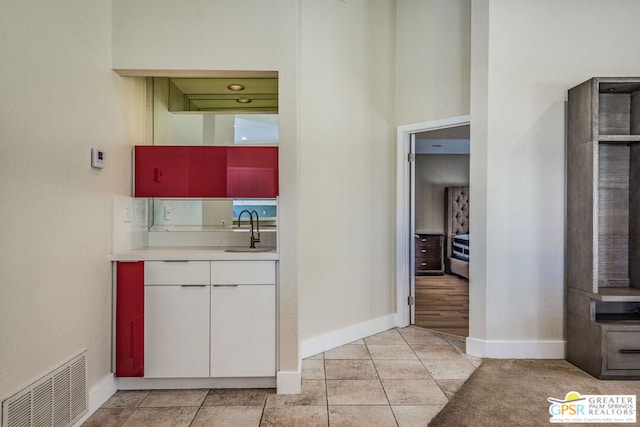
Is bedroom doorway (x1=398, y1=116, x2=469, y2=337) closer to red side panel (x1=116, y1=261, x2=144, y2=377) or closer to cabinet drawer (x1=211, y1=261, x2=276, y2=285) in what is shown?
cabinet drawer (x1=211, y1=261, x2=276, y2=285)

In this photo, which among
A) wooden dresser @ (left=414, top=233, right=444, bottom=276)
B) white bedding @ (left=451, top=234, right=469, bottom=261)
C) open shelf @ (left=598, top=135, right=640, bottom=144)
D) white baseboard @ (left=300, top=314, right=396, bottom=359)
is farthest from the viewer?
wooden dresser @ (left=414, top=233, right=444, bottom=276)

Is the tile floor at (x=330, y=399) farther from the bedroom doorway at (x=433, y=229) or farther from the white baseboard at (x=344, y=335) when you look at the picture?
the bedroom doorway at (x=433, y=229)

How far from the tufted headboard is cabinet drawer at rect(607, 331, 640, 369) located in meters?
5.07

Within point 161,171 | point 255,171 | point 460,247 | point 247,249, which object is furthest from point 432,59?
point 460,247

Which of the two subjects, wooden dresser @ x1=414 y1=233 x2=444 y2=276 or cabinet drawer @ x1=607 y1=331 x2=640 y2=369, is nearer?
cabinet drawer @ x1=607 y1=331 x2=640 y2=369

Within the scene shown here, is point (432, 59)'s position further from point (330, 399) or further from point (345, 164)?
point (330, 399)

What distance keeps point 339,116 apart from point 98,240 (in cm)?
218

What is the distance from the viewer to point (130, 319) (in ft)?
7.95

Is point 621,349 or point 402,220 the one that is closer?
→ point 621,349

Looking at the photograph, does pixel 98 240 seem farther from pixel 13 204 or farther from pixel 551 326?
pixel 551 326

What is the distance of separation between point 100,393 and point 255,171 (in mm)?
1714

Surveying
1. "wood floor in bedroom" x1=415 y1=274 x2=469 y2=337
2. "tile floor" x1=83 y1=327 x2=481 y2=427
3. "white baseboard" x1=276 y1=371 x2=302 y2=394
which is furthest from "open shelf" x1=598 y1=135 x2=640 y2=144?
"white baseboard" x1=276 y1=371 x2=302 y2=394

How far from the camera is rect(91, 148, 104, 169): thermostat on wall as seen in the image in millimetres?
2211

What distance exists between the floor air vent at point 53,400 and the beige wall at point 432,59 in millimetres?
3405
